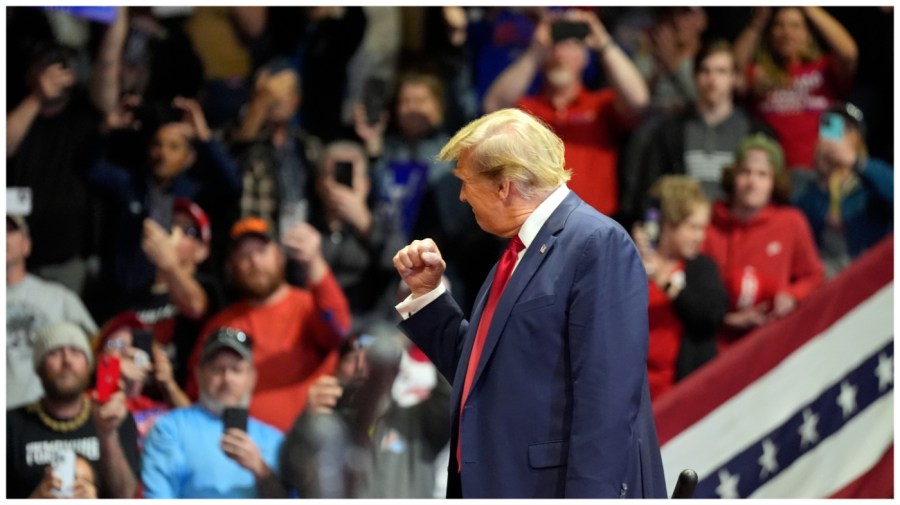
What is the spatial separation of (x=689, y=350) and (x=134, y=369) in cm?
242

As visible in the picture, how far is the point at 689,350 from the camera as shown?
5.64 m

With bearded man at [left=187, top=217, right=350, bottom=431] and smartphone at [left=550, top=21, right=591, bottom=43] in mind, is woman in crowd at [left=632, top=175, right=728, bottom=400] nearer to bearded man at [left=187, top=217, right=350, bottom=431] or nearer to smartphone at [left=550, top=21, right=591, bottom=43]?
smartphone at [left=550, top=21, right=591, bottom=43]

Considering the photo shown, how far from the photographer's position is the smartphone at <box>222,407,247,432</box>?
5.32 meters

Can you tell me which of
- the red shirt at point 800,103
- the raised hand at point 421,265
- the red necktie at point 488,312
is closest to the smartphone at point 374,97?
the red shirt at point 800,103

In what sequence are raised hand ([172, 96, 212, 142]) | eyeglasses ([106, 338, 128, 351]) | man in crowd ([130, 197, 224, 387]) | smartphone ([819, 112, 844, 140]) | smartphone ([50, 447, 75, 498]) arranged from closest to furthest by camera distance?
1. smartphone ([50, 447, 75, 498])
2. eyeglasses ([106, 338, 128, 351])
3. man in crowd ([130, 197, 224, 387])
4. smartphone ([819, 112, 844, 140])
5. raised hand ([172, 96, 212, 142])

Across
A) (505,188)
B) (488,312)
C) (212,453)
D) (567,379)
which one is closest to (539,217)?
(505,188)

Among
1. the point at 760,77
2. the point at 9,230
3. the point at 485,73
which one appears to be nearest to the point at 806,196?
the point at 760,77

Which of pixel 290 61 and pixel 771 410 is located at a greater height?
pixel 290 61

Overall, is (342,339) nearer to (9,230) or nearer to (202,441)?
(202,441)

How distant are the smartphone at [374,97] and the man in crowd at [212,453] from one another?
5.03 feet

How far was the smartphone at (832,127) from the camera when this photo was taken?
19.8ft

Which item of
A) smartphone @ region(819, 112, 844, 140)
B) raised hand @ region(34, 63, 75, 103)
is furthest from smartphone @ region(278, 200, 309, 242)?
smartphone @ region(819, 112, 844, 140)

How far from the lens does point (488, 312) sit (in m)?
2.67

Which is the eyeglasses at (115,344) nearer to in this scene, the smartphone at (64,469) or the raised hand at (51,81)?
the smartphone at (64,469)
